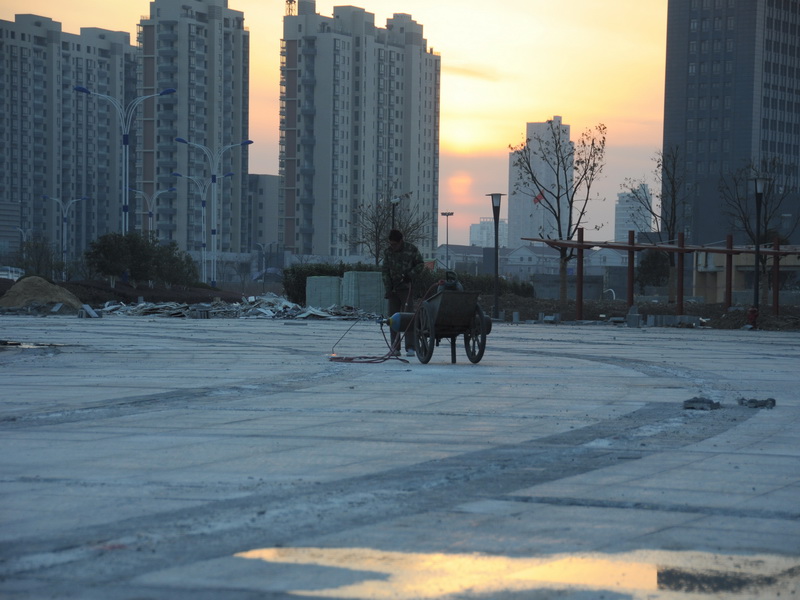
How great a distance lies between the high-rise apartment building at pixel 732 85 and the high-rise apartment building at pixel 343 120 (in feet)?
131

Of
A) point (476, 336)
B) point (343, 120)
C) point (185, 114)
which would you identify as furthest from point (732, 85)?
point (476, 336)

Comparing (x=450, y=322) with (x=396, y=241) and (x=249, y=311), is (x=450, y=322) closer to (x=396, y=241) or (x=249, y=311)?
(x=396, y=241)

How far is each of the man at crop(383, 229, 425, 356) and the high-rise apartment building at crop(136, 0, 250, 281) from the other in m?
134

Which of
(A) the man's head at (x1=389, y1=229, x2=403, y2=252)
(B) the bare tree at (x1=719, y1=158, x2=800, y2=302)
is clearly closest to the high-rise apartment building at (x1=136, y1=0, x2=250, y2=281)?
(B) the bare tree at (x1=719, y1=158, x2=800, y2=302)

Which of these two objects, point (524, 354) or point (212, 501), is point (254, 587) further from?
point (524, 354)

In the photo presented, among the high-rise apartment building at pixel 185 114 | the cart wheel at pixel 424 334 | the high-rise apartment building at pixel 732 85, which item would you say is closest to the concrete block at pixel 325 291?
the cart wheel at pixel 424 334

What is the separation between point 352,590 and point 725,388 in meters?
8.63

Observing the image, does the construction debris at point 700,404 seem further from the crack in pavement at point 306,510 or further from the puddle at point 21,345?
the puddle at point 21,345

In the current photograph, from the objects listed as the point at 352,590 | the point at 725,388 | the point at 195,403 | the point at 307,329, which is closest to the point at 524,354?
the point at 725,388

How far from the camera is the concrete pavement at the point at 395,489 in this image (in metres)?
4.03

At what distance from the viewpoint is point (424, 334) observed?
566 inches

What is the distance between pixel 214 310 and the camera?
3700 centimetres

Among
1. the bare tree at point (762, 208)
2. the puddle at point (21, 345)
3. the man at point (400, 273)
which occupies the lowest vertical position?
the puddle at point (21, 345)

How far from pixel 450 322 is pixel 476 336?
0.60 meters
